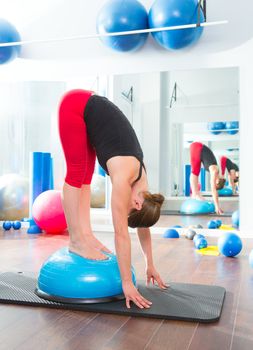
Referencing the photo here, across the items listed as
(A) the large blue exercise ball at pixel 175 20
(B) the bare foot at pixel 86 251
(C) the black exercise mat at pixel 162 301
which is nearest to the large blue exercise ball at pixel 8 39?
(A) the large blue exercise ball at pixel 175 20

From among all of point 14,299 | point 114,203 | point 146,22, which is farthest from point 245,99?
point 14,299

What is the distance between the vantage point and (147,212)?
208 centimetres

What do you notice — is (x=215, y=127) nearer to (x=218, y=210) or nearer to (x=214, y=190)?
(x=214, y=190)

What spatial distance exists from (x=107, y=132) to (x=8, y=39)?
116 inches

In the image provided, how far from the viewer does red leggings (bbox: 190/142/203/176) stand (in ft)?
16.3

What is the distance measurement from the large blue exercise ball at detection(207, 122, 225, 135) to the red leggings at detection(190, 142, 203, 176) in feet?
0.71

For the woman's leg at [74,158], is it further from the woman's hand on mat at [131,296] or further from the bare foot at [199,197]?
the bare foot at [199,197]

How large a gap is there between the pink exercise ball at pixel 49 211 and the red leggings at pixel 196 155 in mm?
1611

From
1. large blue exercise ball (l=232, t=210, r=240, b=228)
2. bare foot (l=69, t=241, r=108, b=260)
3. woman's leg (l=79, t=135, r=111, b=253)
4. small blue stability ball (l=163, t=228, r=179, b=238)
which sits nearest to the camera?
bare foot (l=69, t=241, r=108, b=260)

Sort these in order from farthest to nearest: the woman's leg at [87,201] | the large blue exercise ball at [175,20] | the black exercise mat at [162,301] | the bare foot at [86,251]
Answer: the large blue exercise ball at [175,20] → the woman's leg at [87,201] → the bare foot at [86,251] → the black exercise mat at [162,301]

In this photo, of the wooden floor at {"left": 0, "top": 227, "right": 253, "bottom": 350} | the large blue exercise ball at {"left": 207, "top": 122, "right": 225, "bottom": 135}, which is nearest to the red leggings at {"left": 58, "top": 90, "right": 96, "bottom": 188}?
the wooden floor at {"left": 0, "top": 227, "right": 253, "bottom": 350}

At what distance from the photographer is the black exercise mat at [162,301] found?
201 cm

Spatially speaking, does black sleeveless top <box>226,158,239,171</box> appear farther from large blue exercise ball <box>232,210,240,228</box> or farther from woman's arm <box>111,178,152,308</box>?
woman's arm <box>111,178,152,308</box>

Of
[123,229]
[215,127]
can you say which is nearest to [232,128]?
[215,127]
